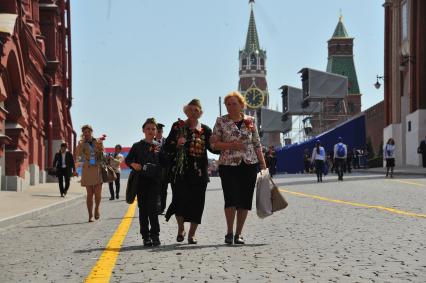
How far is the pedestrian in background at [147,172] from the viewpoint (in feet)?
30.4

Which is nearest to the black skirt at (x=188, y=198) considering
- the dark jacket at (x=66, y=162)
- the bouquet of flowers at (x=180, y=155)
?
the bouquet of flowers at (x=180, y=155)

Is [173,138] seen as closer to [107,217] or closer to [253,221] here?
[253,221]

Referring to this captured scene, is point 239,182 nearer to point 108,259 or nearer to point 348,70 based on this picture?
point 108,259

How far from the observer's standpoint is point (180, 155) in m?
9.02

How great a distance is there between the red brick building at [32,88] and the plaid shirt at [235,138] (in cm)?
1602

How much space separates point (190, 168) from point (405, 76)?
4740cm

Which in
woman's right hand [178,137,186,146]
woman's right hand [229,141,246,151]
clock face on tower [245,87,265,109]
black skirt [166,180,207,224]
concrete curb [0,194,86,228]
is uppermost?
clock face on tower [245,87,265,109]

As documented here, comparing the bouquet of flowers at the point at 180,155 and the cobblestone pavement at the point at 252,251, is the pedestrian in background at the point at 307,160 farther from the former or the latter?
the bouquet of flowers at the point at 180,155

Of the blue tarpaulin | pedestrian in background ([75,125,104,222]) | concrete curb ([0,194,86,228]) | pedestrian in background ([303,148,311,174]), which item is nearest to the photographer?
concrete curb ([0,194,86,228])

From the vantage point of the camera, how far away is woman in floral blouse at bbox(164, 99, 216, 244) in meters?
9.02

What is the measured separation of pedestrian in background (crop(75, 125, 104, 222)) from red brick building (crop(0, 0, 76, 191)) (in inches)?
424

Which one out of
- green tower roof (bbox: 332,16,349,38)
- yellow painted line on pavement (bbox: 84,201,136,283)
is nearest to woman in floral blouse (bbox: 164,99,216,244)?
yellow painted line on pavement (bbox: 84,201,136,283)

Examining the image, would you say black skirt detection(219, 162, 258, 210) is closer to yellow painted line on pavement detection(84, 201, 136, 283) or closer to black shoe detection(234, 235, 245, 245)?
black shoe detection(234, 235, 245, 245)

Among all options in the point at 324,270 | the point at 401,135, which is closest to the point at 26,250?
the point at 324,270
